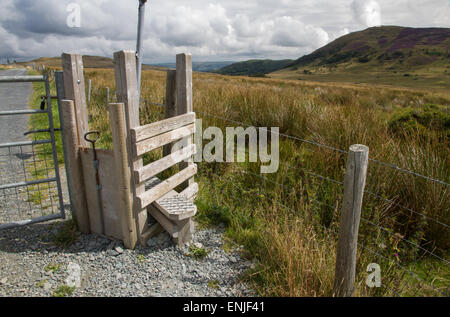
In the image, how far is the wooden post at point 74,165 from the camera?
9.89 feet

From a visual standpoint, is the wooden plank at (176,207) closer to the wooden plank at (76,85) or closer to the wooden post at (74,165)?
the wooden post at (74,165)

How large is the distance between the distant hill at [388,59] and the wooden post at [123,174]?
66.6 meters

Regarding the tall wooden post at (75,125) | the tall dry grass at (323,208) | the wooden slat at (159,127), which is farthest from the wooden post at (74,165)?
the tall dry grass at (323,208)

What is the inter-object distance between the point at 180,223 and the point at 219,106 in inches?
166

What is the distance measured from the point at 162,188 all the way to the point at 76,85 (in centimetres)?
133

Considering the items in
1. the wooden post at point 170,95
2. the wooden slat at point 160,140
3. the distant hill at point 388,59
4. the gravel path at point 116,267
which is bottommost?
the gravel path at point 116,267

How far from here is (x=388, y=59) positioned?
9806cm

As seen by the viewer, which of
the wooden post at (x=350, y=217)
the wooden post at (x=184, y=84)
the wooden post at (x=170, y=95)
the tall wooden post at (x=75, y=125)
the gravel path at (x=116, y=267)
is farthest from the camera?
the wooden post at (x=170, y=95)

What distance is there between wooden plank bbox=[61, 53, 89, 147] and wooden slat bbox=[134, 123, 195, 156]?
2.70 feet

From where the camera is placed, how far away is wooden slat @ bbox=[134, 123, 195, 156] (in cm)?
276

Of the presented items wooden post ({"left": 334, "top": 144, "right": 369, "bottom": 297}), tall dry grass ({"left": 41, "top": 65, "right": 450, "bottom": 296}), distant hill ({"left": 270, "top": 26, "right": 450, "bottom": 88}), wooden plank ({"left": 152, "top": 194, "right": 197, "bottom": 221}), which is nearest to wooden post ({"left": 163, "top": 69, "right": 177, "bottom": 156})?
wooden plank ({"left": 152, "top": 194, "right": 197, "bottom": 221})

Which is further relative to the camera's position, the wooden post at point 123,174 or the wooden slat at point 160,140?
the wooden slat at point 160,140

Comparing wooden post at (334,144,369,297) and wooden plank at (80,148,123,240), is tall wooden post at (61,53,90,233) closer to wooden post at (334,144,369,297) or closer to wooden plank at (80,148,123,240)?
wooden plank at (80,148,123,240)
